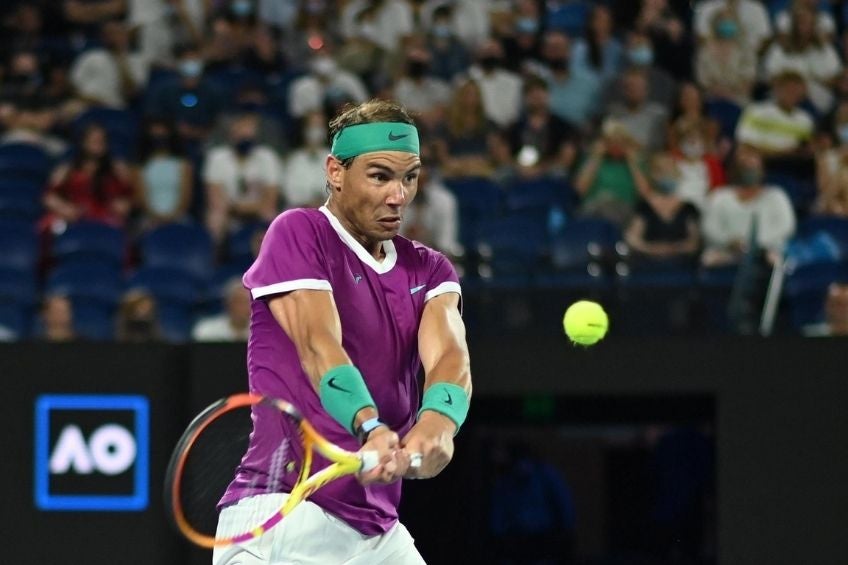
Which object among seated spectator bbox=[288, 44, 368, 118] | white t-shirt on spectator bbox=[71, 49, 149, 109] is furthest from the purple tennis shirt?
white t-shirt on spectator bbox=[71, 49, 149, 109]

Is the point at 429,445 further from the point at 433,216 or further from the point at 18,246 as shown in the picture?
the point at 18,246

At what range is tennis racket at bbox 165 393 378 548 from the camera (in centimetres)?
367

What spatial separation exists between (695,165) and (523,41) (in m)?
Answer: 2.41

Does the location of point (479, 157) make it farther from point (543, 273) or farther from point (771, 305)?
point (771, 305)

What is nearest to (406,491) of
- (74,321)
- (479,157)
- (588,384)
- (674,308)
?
(588,384)

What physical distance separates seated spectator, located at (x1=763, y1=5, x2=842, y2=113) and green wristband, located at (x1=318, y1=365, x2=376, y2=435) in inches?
371

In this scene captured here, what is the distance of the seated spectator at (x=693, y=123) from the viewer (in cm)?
1154

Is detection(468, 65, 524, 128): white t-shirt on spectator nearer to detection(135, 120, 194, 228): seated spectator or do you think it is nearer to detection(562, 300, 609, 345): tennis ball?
detection(135, 120, 194, 228): seated spectator

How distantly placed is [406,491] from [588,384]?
4.70ft

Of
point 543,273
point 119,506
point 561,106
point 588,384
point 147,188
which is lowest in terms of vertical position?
point 119,506

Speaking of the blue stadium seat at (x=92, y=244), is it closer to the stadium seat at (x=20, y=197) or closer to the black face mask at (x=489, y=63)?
the stadium seat at (x=20, y=197)

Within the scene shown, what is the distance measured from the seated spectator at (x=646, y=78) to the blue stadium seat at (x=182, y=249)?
3624 millimetres

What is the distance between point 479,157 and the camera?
39.0 ft

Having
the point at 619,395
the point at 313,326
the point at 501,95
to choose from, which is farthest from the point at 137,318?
the point at 313,326
